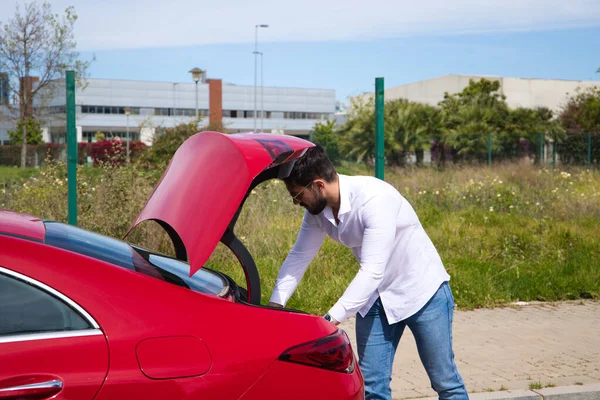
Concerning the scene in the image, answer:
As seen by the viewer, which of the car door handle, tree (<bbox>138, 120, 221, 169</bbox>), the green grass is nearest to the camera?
the car door handle

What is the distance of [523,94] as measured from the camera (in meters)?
57.7

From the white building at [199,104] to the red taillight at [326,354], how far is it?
7358 cm

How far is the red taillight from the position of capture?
111 inches

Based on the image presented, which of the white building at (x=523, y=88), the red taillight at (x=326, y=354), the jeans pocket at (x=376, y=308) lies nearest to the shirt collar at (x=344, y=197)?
the jeans pocket at (x=376, y=308)

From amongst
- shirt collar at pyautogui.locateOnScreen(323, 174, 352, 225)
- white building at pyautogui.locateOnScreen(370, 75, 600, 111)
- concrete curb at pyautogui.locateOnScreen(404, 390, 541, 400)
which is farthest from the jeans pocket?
white building at pyautogui.locateOnScreen(370, 75, 600, 111)

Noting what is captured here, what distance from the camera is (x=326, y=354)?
2.94 metres

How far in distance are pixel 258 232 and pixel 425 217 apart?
3.54 meters

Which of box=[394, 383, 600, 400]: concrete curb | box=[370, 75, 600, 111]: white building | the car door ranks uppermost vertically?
box=[370, 75, 600, 111]: white building

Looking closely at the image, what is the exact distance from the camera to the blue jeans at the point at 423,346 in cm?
380

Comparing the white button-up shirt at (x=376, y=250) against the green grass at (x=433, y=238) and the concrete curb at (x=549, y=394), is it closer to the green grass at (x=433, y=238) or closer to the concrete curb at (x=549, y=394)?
the concrete curb at (x=549, y=394)

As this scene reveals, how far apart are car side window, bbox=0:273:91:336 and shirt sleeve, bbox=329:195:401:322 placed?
1257mm

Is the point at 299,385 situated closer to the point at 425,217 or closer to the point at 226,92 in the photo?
the point at 425,217

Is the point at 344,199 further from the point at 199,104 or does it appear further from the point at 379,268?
the point at 199,104

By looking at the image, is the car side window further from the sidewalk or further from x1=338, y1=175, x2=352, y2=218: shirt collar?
the sidewalk
